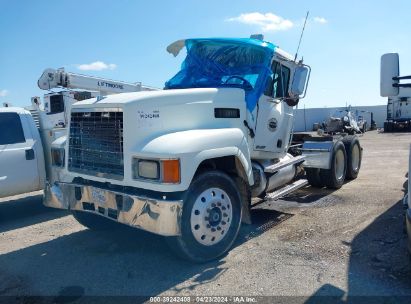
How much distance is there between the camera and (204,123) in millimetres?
4930

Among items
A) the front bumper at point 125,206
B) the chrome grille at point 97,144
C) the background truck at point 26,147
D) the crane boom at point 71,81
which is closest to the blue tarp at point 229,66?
the chrome grille at point 97,144

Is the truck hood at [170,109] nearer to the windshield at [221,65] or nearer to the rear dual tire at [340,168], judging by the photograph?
the windshield at [221,65]

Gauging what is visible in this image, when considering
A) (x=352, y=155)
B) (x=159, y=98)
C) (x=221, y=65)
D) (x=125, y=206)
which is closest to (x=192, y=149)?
(x=159, y=98)

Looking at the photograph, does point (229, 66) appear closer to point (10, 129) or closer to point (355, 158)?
point (10, 129)

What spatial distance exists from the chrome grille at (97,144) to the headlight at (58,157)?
18.5 inches

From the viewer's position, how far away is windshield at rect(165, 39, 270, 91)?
5.81 meters

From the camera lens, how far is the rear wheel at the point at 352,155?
9242mm

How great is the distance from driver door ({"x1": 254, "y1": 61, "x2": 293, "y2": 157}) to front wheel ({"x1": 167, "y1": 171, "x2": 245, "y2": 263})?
1.27 meters

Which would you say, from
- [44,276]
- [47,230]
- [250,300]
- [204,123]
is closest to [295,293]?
[250,300]

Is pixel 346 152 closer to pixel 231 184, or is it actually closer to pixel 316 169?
pixel 316 169

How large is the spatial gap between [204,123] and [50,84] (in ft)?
18.1

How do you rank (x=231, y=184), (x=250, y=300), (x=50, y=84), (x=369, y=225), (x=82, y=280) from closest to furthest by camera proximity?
1. (x=250, y=300)
2. (x=82, y=280)
3. (x=231, y=184)
4. (x=369, y=225)
5. (x=50, y=84)

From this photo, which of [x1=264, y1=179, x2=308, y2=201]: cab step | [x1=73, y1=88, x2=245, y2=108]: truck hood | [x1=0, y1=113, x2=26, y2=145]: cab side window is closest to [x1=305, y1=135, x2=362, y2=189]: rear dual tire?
[x1=264, y1=179, x2=308, y2=201]: cab step

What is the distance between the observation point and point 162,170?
Result: 13.5 feet
